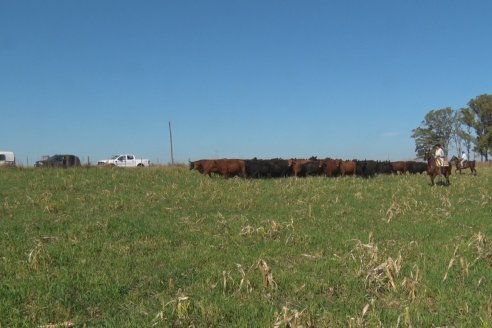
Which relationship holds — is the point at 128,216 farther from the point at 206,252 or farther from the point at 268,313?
the point at 268,313

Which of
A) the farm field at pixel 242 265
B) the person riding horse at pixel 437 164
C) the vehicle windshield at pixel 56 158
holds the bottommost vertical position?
the farm field at pixel 242 265

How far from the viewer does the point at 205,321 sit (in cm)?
513

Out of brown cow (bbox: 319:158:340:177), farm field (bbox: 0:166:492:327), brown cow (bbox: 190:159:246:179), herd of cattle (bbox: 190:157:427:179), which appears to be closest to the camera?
farm field (bbox: 0:166:492:327)

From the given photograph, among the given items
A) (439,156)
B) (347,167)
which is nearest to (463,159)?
(347,167)

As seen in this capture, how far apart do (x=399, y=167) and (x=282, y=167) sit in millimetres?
12270

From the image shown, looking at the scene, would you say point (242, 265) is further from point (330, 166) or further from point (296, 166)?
point (330, 166)

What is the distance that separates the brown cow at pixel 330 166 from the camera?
93.4 ft

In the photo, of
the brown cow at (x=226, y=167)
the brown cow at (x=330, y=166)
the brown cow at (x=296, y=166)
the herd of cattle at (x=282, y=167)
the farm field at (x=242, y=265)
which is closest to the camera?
the farm field at (x=242, y=265)

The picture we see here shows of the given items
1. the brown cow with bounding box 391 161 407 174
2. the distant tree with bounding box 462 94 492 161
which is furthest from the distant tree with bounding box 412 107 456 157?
the brown cow with bounding box 391 161 407 174

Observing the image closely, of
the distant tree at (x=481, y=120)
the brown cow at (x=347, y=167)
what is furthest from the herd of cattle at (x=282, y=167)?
the distant tree at (x=481, y=120)

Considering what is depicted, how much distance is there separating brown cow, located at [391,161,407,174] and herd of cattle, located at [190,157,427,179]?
11.7 feet

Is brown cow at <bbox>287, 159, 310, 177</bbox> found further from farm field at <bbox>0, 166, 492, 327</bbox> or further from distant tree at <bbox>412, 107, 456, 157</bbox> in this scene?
distant tree at <bbox>412, 107, 456, 157</bbox>

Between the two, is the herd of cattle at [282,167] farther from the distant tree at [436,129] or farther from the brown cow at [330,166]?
the distant tree at [436,129]

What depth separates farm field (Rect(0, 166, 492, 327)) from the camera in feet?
17.4
